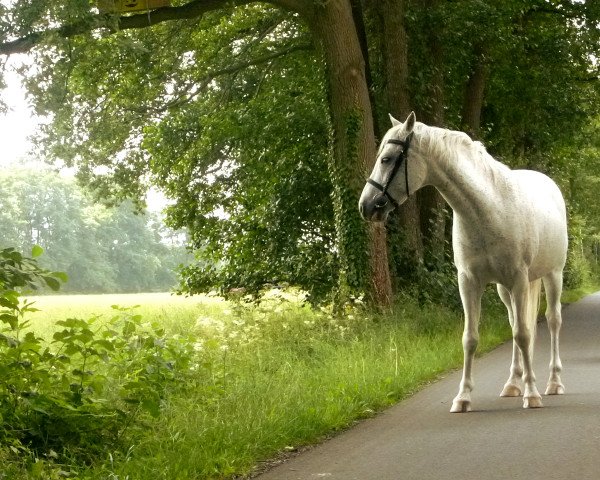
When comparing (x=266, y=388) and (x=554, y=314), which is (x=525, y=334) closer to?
(x=554, y=314)

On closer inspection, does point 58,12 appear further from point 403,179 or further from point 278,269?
point 278,269

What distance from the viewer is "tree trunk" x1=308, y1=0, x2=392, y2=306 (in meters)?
17.3

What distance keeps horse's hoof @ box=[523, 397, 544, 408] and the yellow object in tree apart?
26.0 feet

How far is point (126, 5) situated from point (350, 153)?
15.3ft

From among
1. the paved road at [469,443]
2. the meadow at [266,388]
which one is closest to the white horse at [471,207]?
the paved road at [469,443]

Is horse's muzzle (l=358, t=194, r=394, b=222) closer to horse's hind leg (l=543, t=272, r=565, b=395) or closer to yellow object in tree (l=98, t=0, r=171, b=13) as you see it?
horse's hind leg (l=543, t=272, r=565, b=395)

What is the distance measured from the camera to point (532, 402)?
362 inches

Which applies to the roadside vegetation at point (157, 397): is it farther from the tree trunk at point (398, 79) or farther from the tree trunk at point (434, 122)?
the tree trunk at point (434, 122)

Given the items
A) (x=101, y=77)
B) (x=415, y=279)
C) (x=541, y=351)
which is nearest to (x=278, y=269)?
(x=415, y=279)

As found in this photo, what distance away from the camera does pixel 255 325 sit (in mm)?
16312

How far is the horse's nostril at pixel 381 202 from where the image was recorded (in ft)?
28.9

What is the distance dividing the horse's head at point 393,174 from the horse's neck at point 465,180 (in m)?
0.26

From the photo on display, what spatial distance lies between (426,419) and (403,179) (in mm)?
2052

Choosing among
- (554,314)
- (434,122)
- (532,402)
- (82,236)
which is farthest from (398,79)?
(82,236)
